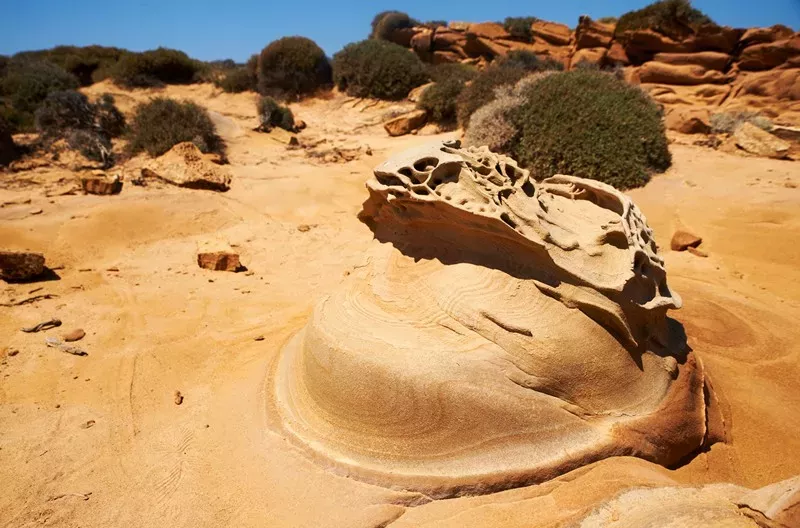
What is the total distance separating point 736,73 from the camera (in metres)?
13.2

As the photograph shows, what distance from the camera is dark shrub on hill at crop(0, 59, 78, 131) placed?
12.0 m

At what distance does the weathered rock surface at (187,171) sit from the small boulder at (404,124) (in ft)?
17.5

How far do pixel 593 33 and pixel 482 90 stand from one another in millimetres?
7823

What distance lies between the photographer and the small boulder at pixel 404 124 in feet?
42.0

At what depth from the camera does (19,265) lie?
513cm

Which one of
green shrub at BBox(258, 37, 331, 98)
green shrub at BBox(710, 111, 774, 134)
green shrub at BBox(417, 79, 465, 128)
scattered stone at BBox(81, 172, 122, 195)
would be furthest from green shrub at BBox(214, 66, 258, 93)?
green shrub at BBox(710, 111, 774, 134)

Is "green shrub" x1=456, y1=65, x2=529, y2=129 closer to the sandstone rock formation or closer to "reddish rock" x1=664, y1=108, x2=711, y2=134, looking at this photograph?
"reddish rock" x1=664, y1=108, x2=711, y2=134

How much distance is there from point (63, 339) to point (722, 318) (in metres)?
6.10

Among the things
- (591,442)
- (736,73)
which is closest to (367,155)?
(591,442)

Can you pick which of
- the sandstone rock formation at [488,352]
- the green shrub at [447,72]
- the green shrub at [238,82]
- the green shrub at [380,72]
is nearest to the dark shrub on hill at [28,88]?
the green shrub at [238,82]

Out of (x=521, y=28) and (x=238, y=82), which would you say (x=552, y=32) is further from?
(x=238, y=82)

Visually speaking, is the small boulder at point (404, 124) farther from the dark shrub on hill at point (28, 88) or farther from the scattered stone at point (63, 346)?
the scattered stone at point (63, 346)

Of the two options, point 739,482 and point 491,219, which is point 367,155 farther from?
point 739,482

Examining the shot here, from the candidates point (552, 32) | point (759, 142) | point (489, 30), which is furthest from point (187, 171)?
point (552, 32)
